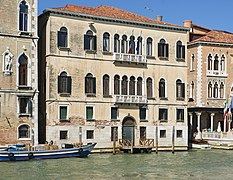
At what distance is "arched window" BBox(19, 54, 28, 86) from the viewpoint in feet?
79.9

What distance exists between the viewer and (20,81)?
24.4 meters

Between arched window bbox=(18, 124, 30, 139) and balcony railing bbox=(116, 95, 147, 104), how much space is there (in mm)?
5243

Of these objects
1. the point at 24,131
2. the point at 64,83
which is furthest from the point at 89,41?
the point at 24,131

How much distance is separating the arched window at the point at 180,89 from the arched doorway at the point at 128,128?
3.30m

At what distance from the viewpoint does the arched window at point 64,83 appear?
25.8 meters

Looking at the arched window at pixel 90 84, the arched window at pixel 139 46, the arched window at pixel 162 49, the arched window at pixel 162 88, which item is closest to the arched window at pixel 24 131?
the arched window at pixel 90 84

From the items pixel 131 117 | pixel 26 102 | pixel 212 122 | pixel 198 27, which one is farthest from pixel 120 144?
pixel 198 27

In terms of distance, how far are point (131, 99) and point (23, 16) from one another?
7.26 meters

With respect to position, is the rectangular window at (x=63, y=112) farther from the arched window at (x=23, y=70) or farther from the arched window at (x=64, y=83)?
the arched window at (x=23, y=70)

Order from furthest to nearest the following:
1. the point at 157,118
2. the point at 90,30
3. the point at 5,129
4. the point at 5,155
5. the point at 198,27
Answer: the point at 198,27
the point at 157,118
the point at 90,30
the point at 5,129
the point at 5,155

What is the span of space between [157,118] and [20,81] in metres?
8.30

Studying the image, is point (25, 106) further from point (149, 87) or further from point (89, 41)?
point (149, 87)

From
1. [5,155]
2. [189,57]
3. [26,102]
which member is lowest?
[5,155]

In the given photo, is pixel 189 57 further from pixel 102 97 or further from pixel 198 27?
pixel 102 97
